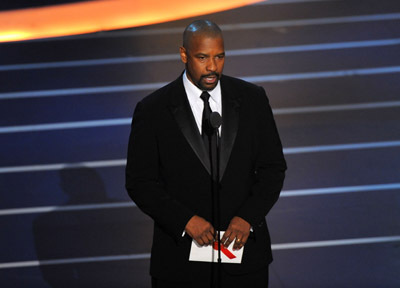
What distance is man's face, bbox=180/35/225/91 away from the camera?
6.63 ft

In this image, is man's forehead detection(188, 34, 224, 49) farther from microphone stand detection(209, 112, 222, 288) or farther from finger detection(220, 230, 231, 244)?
finger detection(220, 230, 231, 244)

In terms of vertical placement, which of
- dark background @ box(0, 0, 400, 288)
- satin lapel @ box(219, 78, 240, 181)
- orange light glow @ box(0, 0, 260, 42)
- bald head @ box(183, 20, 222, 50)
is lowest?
dark background @ box(0, 0, 400, 288)

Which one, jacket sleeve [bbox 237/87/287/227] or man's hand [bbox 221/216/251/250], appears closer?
man's hand [bbox 221/216/251/250]

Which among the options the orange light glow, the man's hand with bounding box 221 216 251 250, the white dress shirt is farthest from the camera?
the orange light glow

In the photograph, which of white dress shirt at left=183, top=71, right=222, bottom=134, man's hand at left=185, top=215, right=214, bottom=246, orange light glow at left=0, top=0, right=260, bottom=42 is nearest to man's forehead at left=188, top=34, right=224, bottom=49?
white dress shirt at left=183, top=71, right=222, bottom=134

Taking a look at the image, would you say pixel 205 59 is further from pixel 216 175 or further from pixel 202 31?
pixel 216 175

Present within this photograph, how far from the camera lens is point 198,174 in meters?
2.12

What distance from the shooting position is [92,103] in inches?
176

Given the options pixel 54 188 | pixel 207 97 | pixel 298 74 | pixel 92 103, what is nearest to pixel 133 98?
pixel 92 103

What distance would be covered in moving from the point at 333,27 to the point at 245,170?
9.21 ft

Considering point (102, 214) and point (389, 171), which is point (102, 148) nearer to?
point (102, 214)

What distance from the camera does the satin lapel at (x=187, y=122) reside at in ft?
6.92

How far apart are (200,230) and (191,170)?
18 centimetres

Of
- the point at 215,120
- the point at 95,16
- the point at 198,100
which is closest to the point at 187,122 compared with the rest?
the point at 198,100
